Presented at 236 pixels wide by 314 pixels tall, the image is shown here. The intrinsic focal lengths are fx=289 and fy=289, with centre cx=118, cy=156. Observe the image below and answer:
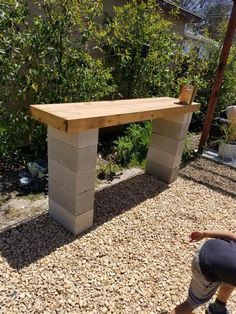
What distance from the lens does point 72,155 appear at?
7.71ft

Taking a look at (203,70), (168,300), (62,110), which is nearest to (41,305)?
(168,300)

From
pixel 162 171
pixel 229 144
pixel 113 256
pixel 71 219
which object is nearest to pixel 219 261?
pixel 113 256

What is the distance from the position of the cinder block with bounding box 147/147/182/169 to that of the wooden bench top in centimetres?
72

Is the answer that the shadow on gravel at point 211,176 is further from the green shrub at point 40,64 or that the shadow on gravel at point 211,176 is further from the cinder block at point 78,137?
the cinder block at point 78,137

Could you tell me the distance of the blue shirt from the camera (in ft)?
5.25

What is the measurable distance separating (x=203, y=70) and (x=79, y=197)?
5.34 m

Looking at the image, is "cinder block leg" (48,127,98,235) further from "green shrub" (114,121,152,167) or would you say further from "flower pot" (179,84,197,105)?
"green shrub" (114,121,152,167)

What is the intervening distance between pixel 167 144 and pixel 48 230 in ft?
6.13

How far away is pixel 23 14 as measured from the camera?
125 inches

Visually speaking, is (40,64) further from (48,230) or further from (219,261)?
(219,261)

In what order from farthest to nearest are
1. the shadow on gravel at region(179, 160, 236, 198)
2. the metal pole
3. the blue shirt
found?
the metal pole
the shadow on gravel at region(179, 160, 236, 198)
the blue shirt

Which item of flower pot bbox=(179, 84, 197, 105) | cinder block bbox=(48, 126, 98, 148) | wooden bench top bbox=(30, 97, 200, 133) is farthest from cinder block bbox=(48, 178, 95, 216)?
flower pot bbox=(179, 84, 197, 105)

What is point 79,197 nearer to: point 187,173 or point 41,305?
point 41,305

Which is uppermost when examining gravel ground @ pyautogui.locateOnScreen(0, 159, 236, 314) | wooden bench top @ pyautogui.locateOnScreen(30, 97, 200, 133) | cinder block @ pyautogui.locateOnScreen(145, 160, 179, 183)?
wooden bench top @ pyautogui.locateOnScreen(30, 97, 200, 133)
